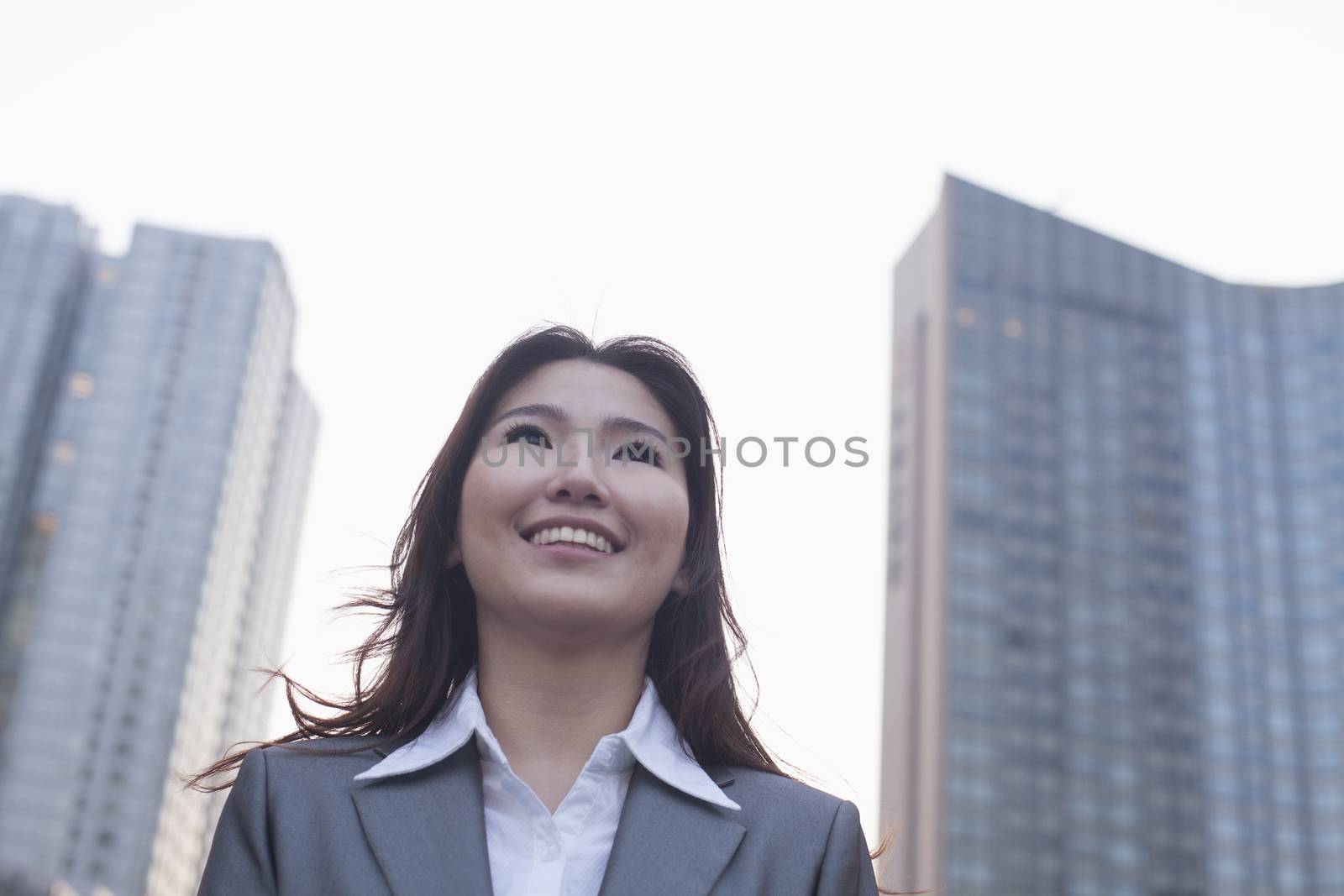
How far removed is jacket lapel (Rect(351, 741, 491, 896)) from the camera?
8.69 feet

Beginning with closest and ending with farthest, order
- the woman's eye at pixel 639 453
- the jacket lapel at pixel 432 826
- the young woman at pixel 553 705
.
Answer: the jacket lapel at pixel 432 826, the young woman at pixel 553 705, the woman's eye at pixel 639 453

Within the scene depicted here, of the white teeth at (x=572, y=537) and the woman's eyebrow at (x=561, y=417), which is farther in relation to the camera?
the woman's eyebrow at (x=561, y=417)

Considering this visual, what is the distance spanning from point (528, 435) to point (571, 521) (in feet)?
1.01

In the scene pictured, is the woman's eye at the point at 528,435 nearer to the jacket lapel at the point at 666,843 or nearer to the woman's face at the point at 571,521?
the woman's face at the point at 571,521

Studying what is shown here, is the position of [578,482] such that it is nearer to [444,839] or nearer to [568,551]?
[568,551]

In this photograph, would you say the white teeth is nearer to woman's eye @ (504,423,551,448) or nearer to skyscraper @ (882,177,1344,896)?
woman's eye @ (504,423,551,448)

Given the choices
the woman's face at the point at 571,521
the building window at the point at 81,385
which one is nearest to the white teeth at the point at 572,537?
the woman's face at the point at 571,521

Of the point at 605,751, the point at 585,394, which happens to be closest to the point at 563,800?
the point at 605,751

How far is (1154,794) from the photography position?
253 feet

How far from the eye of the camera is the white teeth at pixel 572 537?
116 inches

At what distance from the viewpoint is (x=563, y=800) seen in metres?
2.89

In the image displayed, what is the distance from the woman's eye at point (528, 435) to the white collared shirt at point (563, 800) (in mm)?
602

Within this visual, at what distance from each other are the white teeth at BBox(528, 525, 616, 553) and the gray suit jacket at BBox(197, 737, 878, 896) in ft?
1.60

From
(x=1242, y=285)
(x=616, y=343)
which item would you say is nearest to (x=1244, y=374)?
(x=1242, y=285)
